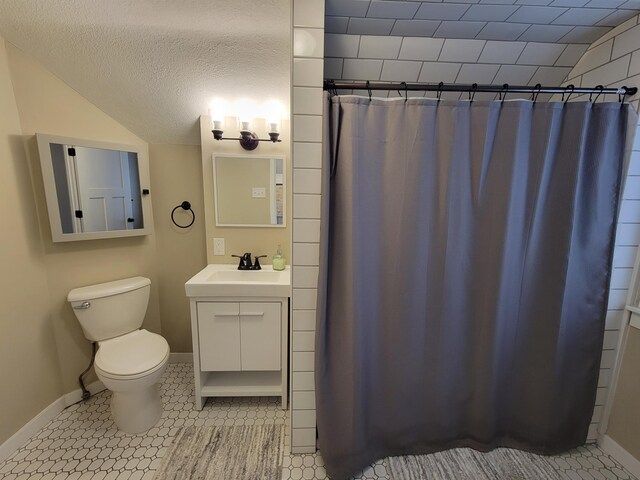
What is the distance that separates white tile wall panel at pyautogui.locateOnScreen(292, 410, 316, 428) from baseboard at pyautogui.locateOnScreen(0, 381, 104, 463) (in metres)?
1.48

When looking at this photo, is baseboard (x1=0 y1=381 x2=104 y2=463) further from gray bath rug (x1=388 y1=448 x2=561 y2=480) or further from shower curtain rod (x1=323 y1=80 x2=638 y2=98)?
shower curtain rod (x1=323 y1=80 x2=638 y2=98)

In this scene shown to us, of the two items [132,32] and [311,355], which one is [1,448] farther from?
[132,32]

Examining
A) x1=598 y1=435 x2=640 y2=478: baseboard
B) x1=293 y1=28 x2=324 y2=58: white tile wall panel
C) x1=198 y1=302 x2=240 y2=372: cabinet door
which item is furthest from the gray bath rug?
x1=293 y1=28 x2=324 y2=58: white tile wall panel

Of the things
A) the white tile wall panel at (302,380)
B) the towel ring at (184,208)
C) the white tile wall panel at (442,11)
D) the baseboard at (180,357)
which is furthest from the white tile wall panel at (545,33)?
the baseboard at (180,357)

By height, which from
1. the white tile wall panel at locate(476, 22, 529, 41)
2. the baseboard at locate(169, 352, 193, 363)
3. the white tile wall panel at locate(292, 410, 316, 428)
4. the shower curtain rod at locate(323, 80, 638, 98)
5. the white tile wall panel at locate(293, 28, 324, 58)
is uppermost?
the white tile wall panel at locate(476, 22, 529, 41)

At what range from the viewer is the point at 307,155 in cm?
107

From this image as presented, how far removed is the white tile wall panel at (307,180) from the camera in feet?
3.55

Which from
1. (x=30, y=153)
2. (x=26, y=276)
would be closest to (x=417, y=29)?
(x=30, y=153)

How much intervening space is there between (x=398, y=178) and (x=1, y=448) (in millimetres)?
2356

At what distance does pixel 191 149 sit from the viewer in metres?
1.90

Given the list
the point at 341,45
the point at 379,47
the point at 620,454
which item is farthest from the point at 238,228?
the point at 620,454

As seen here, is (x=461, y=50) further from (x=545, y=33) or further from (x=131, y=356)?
(x=131, y=356)

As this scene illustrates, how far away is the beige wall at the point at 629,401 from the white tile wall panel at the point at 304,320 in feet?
5.19

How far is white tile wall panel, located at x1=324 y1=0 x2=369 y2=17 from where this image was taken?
3.46 feet
